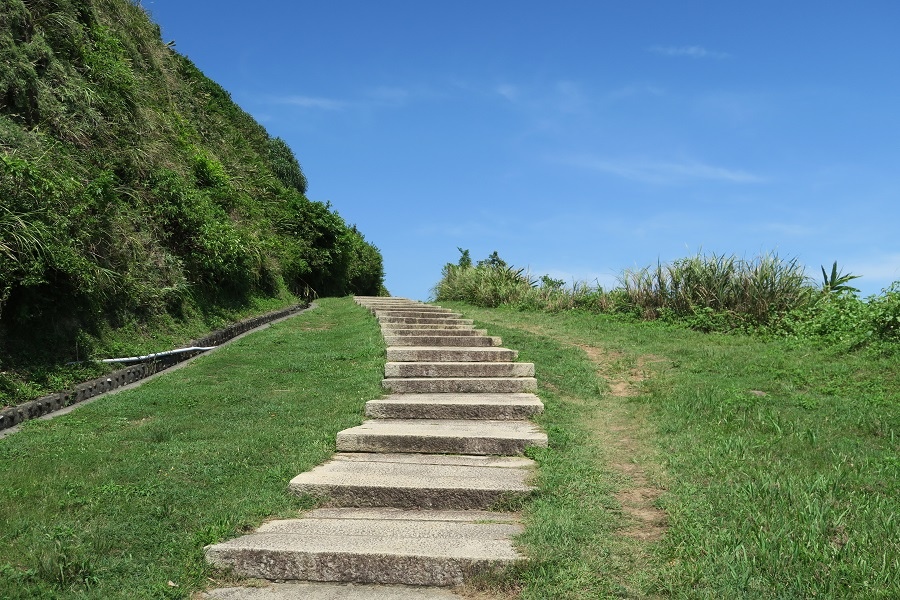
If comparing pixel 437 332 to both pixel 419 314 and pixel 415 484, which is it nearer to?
pixel 419 314

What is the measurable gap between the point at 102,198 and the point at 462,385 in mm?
5648

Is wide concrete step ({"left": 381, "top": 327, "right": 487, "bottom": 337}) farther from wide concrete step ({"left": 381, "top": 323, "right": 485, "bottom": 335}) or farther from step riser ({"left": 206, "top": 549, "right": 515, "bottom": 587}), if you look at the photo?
step riser ({"left": 206, "top": 549, "right": 515, "bottom": 587})

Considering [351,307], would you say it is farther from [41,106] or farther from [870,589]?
[870,589]

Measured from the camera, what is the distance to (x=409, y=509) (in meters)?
4.62

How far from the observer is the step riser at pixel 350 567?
3605mm

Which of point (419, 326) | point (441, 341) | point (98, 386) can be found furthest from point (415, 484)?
point (419, 326)

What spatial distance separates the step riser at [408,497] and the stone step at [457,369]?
3.52m

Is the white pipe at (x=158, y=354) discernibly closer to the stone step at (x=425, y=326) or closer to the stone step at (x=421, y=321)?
the stone step at (x=425, y=326)

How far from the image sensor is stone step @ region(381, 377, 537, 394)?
7.58 m

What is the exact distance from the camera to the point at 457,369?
8273 millimetres

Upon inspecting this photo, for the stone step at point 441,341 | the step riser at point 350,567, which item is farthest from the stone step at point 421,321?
the step riser at point 350,567

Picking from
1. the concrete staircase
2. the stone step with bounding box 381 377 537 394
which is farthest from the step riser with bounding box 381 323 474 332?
the concrete staircase

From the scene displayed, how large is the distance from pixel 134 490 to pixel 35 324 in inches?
172

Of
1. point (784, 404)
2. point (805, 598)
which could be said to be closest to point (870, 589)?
point (805, 598)
